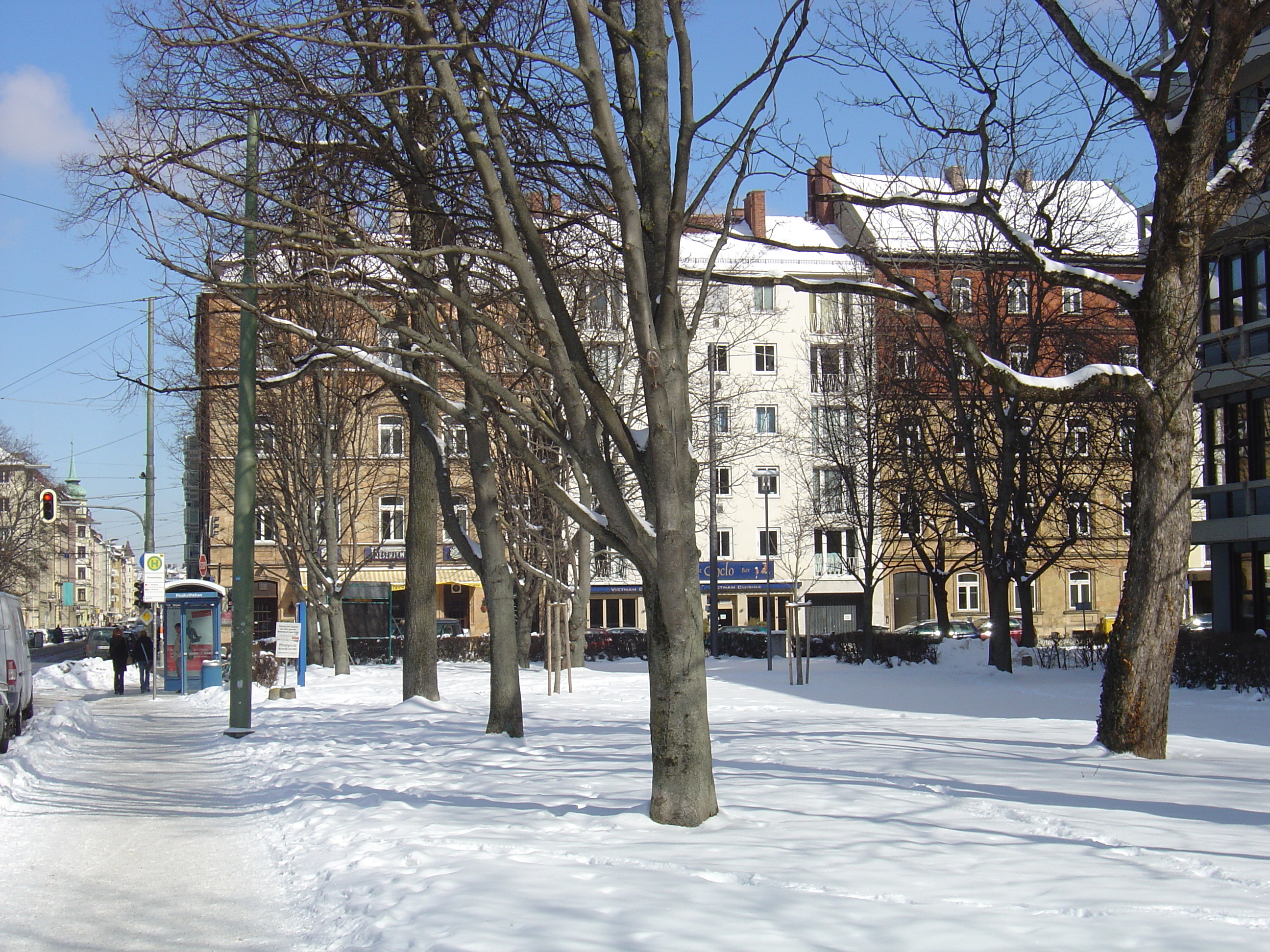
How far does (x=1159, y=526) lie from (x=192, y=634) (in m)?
24.9

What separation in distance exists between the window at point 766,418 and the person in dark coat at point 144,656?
3490 centimetres

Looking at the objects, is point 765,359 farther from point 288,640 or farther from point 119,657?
point 288,640

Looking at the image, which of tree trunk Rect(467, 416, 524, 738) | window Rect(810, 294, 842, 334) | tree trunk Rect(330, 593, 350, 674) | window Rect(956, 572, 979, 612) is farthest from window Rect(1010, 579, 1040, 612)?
tree trunk Rect(467, 416, 524, 738)

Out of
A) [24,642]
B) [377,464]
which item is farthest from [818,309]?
[24,642]

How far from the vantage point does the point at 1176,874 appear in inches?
251

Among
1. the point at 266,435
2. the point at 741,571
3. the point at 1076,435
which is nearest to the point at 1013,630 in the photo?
the point at 741,571

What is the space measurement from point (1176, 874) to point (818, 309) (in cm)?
5358

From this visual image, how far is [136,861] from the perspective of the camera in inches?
308

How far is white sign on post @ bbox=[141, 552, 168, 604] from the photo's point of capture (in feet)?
88.6

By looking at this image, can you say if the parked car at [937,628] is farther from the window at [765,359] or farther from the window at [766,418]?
the window at [765,359]

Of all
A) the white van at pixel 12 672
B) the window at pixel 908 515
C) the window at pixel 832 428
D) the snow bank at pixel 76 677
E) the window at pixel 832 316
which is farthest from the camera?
the window at pixel 832 316

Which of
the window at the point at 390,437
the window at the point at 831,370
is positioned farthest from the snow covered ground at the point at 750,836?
the window at the point at 390,437

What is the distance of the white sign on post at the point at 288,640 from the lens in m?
24.8

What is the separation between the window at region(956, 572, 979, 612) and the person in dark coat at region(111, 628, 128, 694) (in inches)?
1631
